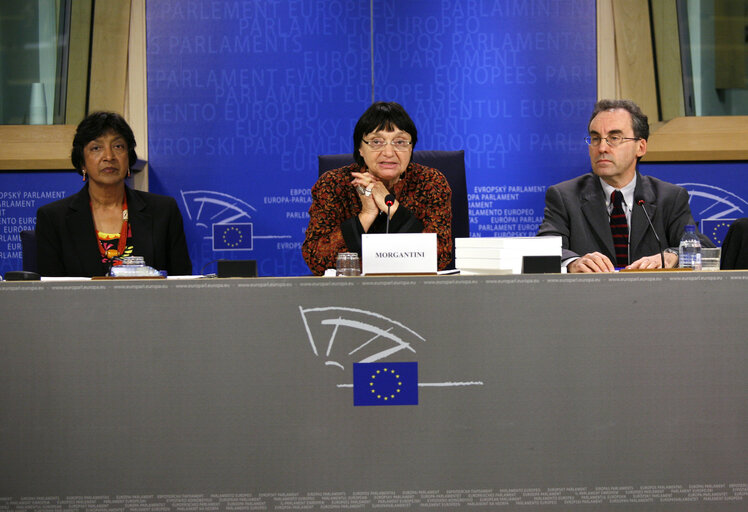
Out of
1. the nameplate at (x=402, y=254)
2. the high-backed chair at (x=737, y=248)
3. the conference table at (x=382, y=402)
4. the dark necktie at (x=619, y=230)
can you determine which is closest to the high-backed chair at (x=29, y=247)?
the conference table at (x=382, y=402)

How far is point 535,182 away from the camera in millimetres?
3709

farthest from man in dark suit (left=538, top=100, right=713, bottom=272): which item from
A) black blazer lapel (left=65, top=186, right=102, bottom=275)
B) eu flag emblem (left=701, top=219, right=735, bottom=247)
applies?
black blazer lapel (left=65, top=186, right=102, bottom=275)

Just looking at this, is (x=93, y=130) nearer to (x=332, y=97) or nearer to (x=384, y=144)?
(x=384, y=144)

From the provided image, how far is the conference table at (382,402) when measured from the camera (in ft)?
4.92

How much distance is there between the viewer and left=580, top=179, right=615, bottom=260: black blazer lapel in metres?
2.45

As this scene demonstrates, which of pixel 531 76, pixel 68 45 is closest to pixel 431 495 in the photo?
pixel 531 76

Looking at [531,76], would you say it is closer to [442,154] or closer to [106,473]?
[442,154]

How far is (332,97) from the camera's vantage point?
12.1 ft

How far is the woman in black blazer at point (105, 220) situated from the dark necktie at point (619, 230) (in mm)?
1672

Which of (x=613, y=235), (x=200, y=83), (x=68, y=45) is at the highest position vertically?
(x=68, y=45)

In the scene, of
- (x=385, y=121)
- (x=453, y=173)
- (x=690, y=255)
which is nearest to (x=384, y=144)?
(x=385, y=121)

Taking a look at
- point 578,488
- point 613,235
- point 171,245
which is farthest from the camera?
point 171,245

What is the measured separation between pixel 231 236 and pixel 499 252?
7.76 feet

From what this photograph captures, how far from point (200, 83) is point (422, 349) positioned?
266 cm
